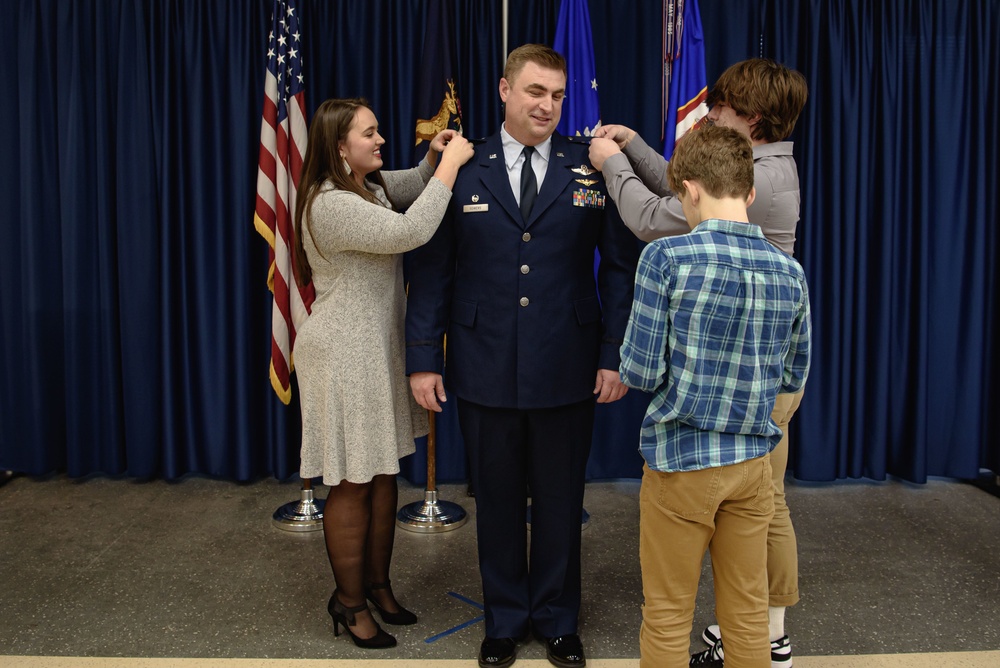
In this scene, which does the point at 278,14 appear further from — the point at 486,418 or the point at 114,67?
the point at 486,418

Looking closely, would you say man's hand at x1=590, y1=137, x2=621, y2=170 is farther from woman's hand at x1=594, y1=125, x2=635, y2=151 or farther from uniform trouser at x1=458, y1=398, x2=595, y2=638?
uniform trouser at x1=458, y1=398, x2=595, y2=638

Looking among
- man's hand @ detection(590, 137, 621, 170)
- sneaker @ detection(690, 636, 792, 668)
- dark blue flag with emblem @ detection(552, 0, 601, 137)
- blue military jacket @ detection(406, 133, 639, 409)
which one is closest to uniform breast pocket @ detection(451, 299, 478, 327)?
blue military jacket @ detection(406, 133, 639, 409)

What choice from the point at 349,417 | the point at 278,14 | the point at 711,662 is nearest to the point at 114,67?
the point at 278,14

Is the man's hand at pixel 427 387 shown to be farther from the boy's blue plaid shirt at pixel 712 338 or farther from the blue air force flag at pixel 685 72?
the blue air force flag at pixel 685 72

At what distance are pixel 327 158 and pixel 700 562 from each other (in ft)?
4.62

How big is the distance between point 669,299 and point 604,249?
2.01ft

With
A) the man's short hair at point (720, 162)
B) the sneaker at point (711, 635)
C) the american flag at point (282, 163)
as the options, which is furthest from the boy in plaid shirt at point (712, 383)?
the american flag at point (282, 163)

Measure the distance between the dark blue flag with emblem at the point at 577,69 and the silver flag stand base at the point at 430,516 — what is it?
1653 millimetres

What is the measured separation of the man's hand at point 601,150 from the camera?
2.12m

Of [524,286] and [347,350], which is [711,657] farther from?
[347,350]

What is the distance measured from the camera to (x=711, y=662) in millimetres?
2244

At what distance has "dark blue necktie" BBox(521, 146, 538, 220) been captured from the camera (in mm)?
2168

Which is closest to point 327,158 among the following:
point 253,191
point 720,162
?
point 720,162

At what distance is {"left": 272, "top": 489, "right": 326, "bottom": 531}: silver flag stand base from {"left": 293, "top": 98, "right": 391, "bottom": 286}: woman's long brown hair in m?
1.44
